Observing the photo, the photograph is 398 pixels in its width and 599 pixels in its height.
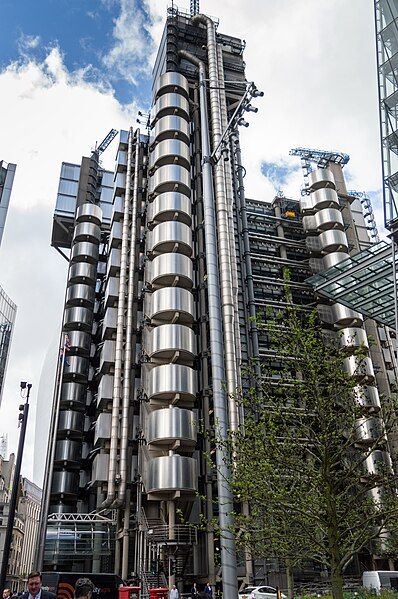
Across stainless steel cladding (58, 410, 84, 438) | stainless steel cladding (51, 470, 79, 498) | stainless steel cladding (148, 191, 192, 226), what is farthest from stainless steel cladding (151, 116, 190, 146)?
stainless steel cladding (51, 470, 79, 498)

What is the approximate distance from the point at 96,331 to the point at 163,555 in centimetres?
3159

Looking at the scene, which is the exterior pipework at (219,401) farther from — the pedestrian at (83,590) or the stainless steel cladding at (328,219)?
the stainless steel cladding at (328,219)

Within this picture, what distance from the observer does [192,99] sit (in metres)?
68.9

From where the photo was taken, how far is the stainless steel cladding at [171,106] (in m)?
62.0

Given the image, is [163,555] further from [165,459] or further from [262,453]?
[262,453]

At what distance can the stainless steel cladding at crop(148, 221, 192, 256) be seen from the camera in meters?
53.9

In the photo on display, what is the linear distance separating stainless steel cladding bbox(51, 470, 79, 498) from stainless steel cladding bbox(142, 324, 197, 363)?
16783 millimetres

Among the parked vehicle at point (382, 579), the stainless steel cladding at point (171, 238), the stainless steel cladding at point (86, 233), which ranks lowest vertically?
the parked vehicle at point (382, 579)

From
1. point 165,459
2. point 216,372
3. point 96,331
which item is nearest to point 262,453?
point 216,372

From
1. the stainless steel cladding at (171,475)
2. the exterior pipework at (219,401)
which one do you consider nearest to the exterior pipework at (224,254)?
the stainless steel cladding at (171,475)

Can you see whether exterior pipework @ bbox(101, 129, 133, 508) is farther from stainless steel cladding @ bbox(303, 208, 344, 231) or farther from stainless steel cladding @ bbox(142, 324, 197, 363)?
stainless steel cladding @ bbox(303, 208, 344, 231)

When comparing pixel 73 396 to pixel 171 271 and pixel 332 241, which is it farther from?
pixel 332 241

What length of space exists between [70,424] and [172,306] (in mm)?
18665

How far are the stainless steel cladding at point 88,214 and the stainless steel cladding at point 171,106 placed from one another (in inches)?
569
